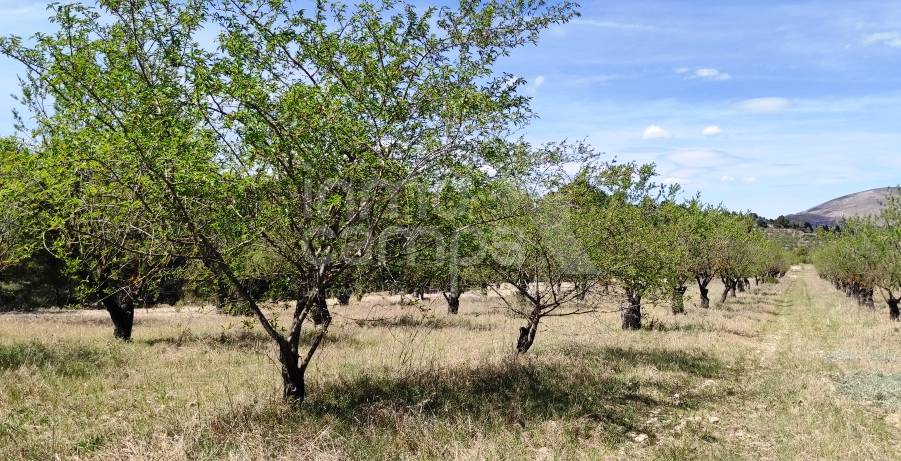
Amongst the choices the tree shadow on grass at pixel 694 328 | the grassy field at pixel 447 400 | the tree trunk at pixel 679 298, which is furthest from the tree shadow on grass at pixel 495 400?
the tree shadow on grass at pixel 694 328

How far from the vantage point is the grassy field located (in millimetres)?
7707

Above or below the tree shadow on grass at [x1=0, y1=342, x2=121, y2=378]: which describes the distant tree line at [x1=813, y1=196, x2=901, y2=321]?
above

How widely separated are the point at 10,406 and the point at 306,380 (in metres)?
5.11

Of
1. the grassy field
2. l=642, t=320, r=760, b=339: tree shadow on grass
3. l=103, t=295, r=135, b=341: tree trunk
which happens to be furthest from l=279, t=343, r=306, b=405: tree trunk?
l=642, t=320, r=760, b=339: tree shadow on grass

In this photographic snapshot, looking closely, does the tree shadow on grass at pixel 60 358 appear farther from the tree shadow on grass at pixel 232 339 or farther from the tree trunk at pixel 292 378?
the tree trunk at pixel 292 378

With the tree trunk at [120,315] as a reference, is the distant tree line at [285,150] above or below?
above

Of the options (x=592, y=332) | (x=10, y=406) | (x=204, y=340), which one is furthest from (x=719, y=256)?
(x=10, y=406)

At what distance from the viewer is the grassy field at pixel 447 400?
25.3 ft

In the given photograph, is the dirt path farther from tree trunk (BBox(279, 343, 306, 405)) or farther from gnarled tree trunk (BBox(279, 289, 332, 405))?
tree trunk (BBox(279, 343, 306, 405))

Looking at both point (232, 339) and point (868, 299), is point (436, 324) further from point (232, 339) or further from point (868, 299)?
point (868, 299)

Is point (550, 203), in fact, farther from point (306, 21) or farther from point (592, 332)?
point (592, 332)

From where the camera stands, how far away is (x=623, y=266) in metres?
15.5

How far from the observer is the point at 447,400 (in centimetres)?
1021

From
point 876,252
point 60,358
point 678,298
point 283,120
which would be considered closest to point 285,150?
point 283,120
